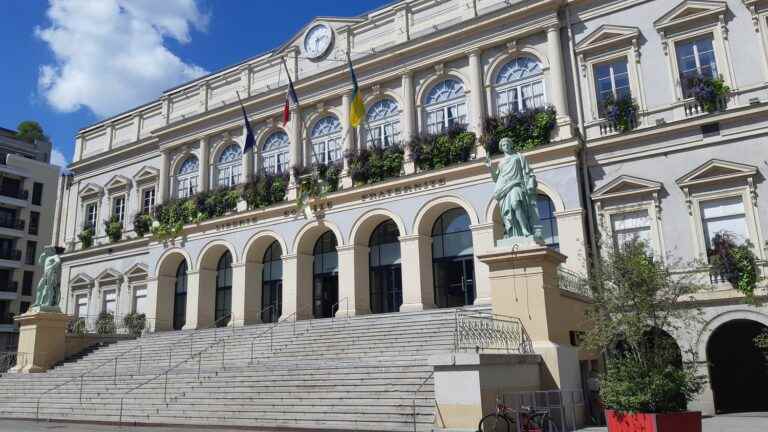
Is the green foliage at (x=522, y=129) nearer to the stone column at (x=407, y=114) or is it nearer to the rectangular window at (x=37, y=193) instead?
the stone column at (x=407, y=114)

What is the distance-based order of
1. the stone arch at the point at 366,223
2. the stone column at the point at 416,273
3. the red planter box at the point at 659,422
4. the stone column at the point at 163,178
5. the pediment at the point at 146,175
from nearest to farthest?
the red planter box at the point at 659,422 → the stone column at the point at 416,273 → the stone arch at the point at 366,223 → the stone column at the point at 163,178 → the pediment at the point at 146,175

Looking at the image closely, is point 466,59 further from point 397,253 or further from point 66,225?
point 66,225

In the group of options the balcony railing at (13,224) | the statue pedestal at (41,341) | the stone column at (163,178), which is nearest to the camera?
the statue pedestal at (41,341)

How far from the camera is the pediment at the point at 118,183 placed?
32.8 metres

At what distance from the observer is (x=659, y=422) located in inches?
364

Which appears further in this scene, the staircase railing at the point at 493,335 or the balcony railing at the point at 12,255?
the balcony railing at the point at 12,255

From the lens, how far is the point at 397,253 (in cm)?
2377

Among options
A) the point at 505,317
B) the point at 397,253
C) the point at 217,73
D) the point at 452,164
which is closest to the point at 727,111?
the point at 452,164

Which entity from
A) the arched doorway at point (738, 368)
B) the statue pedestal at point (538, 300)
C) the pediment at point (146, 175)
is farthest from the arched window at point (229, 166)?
the arched doorway at point (738, 368)

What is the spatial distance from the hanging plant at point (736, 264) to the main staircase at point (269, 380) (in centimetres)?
758

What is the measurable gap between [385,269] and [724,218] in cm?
1168

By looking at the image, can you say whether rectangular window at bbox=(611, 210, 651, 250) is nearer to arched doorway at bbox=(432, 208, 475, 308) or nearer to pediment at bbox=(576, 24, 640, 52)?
arched doorway at bbox=(432, 208, 475, 308)

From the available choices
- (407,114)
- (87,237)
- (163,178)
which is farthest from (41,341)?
(407,114)

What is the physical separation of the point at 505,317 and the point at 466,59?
13.0 m
